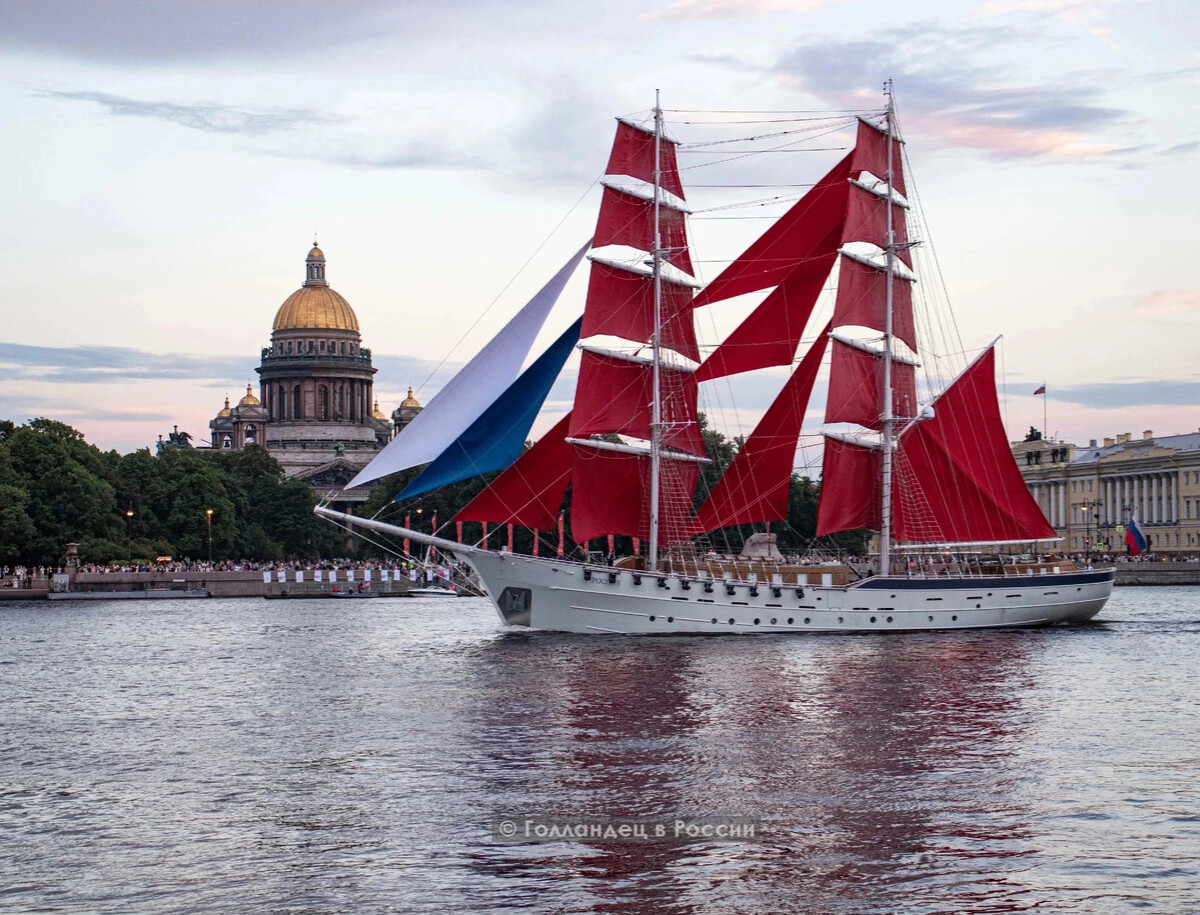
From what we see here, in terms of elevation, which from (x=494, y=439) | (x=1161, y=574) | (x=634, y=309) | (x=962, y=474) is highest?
(x=634, y=309)

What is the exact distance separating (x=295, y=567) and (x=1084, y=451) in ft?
257

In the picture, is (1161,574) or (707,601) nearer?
(707,601)

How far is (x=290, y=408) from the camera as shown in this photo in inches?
7726

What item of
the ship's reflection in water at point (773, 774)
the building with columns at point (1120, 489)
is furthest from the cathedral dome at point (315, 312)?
the ship's reflection in water at point (773, 774)

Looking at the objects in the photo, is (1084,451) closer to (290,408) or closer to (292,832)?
(290,408)

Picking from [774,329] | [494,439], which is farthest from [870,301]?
[494,439]

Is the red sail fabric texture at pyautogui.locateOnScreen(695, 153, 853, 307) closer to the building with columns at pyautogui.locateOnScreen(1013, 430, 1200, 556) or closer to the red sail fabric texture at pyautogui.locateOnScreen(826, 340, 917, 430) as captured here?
the red sail fabric texture at pyautogui.locateOnScreen(826, 340, 917, 430)

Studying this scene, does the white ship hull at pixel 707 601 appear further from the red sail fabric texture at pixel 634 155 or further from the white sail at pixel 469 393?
the red sail fabric texture at pixel 634 155

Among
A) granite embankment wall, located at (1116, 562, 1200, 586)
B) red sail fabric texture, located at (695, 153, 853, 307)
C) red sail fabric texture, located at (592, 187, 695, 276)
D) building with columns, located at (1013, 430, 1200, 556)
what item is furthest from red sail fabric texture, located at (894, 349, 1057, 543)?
building with columns, located at (1013, 430, 1200, 556)

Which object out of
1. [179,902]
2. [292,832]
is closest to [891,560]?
[292,832]

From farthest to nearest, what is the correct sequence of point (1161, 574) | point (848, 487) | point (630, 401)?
1. point (1161, 574)
2. point (848, 487)
3. point (630, 401)

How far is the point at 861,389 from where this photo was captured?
190ft

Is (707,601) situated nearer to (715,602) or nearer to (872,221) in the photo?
(715,602)

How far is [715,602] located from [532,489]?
6.45 m
